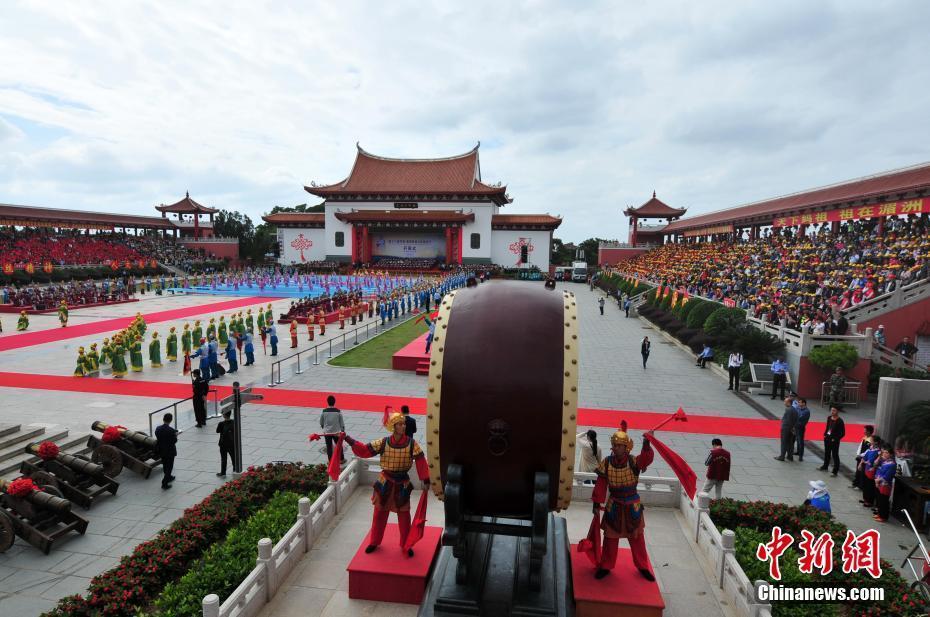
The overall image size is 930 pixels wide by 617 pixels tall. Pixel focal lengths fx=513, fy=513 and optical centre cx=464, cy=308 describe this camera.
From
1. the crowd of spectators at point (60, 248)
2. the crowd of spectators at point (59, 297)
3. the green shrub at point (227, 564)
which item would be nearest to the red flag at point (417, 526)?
the green shrub at point (227, 564)

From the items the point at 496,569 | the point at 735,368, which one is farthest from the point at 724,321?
the point at 496,569

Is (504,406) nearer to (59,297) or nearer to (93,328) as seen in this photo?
(93,328)

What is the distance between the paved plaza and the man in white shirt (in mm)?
332

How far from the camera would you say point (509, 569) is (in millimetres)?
4359

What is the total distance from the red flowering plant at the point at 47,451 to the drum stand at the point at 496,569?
591 centimetres

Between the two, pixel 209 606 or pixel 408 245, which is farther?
pixel 408 245

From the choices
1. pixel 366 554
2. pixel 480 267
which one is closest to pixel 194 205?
pixel 480 267

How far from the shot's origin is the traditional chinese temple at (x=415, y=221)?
50781mm

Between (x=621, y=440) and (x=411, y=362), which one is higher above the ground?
(x=621, y=440)

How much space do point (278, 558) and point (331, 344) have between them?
13568 millimetres

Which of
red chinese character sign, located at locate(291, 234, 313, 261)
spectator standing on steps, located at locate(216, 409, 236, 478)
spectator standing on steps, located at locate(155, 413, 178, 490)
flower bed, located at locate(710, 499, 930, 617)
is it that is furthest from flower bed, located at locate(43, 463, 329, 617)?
red chinese character sign, located at locate(291, 234, 313, 261)

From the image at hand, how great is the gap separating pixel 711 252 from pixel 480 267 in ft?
66.0

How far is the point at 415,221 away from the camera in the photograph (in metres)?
50.0

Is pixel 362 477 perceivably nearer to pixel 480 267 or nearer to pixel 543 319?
pixel 543 319
